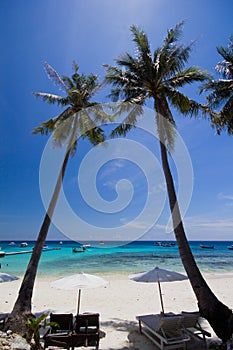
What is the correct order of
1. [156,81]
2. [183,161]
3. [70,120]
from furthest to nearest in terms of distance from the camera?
[70,120]
[183,161]
[156,81]

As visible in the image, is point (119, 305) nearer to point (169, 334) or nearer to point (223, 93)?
point (169, 334)

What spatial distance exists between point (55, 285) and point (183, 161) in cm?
753

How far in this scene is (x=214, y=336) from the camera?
6.96 meters

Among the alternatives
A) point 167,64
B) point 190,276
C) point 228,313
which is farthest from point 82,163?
point 228,313

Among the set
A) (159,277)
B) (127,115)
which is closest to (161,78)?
(127,115)

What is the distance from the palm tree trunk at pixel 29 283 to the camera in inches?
282

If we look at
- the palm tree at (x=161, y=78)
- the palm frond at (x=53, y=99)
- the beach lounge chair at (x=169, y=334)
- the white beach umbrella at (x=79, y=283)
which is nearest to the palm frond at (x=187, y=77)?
the palm tree at (x=161, y=78)

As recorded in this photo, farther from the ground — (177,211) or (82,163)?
(82,163)

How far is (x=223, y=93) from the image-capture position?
10.5m

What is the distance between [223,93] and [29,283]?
36.7 feet

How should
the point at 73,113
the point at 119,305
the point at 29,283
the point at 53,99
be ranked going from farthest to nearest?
the point at 53,99 < the point at 73,113 < the point at 119,305 < the point at 29,283

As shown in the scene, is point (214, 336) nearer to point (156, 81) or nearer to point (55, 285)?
point (55, 285)

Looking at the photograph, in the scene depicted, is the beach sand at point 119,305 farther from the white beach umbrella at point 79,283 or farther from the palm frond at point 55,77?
the palm frond at point 55,77

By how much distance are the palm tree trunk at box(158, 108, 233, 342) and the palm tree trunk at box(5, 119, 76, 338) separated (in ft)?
15.2
